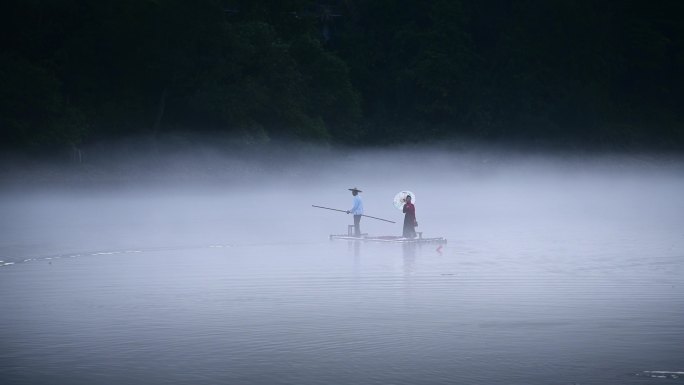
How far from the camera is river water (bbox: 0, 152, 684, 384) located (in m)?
13.4

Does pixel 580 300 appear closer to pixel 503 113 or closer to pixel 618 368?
pixel 618 368

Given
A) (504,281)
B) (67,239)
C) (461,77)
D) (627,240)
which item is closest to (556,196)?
(461,77)

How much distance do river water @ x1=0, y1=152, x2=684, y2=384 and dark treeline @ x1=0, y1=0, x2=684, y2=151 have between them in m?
15.0

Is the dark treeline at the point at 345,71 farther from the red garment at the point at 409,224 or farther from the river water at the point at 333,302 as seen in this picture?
the red garment at the point at 409,224

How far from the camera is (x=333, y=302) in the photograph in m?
18.3

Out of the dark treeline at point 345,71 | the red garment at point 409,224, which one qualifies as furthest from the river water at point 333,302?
the dark treeline at point 345,71

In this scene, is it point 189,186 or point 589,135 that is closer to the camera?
point 189,186

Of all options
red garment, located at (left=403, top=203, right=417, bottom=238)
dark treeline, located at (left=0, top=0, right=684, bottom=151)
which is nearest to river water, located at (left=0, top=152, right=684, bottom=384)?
red garment, located at (left=403, top=203, right=417, bottom=238)

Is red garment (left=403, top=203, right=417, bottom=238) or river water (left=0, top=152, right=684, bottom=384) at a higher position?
red garment (left=403, top=203, right=417, bottom=238)

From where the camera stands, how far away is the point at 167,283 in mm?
20812

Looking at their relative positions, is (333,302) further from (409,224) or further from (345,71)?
(345,71)

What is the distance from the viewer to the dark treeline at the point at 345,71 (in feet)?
172

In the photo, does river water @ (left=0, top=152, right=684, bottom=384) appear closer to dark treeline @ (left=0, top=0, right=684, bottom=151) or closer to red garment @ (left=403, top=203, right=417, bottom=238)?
red garment @ (left=403, top=203, right=417, bottom=238)

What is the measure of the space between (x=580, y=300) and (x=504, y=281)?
2.76m
